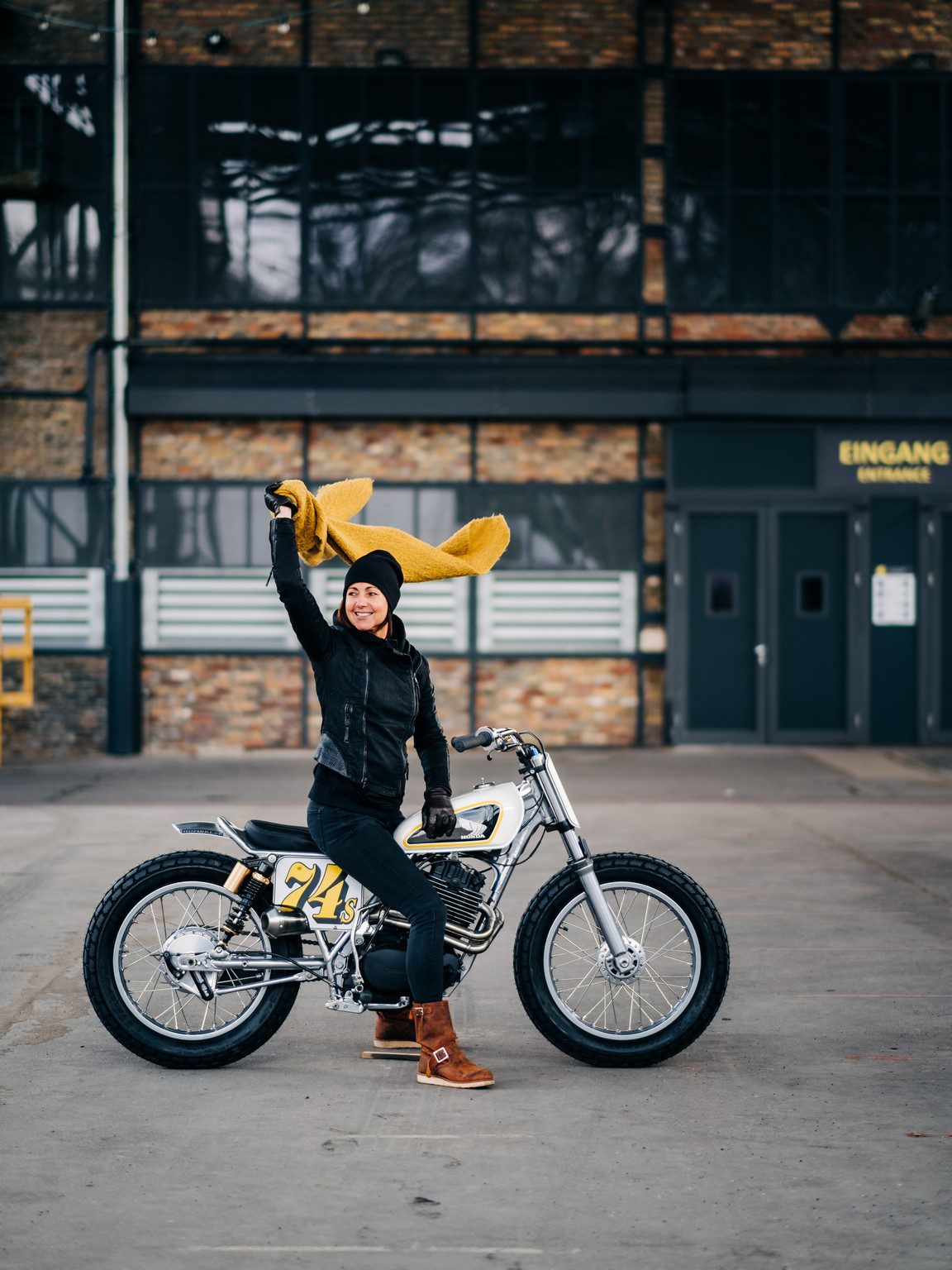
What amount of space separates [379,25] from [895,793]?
369 inches

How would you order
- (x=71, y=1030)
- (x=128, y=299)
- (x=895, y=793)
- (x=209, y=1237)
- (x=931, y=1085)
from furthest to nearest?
(x=128, y=299), (x=895, y=793), (x=71, y=1030), (x=931, y=1085), (x=209, y=1237)

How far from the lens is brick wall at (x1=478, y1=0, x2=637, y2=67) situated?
17.9 m

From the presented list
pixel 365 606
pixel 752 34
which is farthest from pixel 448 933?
pixel 752 34

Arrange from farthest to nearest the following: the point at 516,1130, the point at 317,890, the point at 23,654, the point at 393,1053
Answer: the point at 23,654, the point at 393,1053, the point at 317,890, the point at 516,1130

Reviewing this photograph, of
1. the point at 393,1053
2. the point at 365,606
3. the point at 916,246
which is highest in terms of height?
the point at 916,246

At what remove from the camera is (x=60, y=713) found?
58.4 feet

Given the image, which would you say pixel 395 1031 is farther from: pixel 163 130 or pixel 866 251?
pixel 866 251

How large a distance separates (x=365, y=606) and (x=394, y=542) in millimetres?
456

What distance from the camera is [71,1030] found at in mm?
6762

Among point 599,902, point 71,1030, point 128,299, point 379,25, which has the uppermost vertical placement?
point 379,25

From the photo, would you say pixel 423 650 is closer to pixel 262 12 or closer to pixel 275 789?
pixel 275 789

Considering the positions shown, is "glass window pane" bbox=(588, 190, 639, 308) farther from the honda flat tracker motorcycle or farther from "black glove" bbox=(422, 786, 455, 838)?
"black glove" bbox=(422, 786, 455, 838)

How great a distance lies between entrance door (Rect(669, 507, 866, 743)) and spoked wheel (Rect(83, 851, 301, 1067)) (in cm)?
1212

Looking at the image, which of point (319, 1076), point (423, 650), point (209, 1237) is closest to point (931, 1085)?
point (319, 1076)
